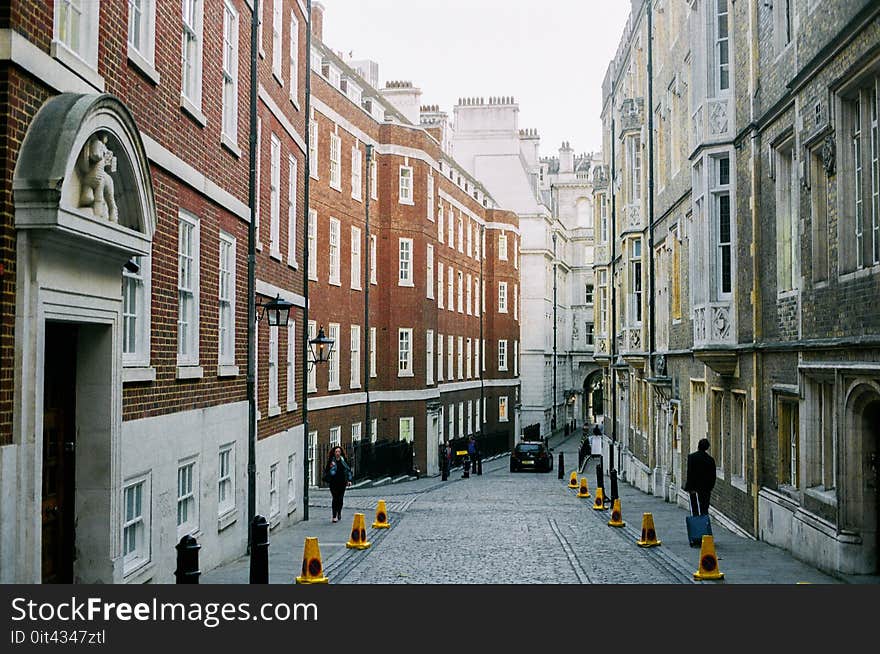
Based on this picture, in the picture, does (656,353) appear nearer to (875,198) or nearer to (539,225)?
(875,198)

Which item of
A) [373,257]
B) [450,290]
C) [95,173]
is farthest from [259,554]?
[450,290]

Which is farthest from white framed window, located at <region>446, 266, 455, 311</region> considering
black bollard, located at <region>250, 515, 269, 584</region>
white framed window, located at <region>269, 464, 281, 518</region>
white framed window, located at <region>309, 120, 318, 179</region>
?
black bollard, located at <region>250, 515, 269, 584</region>

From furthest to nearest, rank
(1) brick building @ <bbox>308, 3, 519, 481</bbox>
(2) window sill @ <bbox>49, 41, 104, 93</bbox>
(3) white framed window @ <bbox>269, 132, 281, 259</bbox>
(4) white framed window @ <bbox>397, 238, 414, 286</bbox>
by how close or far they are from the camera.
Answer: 1. (4) white framed window @ <bbox>397, 238, 414, 286</bbox>
2. (1) brick building @ <bbox>308, 3, 519, 481</bbox>
3. (3) white framed window @ <bbox>269, 132, 281, 259</bbox>
4. (2) window sill @ <bbox>49, 41, 104, 93</bbox>

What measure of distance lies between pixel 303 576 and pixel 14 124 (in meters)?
7.05

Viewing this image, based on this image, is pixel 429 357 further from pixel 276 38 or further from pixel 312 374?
pixel 276 38

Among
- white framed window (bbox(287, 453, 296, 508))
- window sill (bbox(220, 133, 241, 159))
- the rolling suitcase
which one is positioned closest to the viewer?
window sill (bbox(220, 133, 241, 159))

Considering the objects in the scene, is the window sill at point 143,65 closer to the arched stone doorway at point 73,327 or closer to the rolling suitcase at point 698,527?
the arched stone doorway at point 73,327

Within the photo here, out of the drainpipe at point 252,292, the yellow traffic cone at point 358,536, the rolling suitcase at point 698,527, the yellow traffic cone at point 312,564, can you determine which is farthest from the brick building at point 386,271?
the yellow traffic cone at point 312,564

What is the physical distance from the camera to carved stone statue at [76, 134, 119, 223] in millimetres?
8172

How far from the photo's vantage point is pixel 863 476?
39.3ft

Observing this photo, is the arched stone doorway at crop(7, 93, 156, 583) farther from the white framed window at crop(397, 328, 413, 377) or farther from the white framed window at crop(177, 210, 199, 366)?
the white framed window at crop(397, 328, 413, 377)

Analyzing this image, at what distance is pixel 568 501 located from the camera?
2611 cm

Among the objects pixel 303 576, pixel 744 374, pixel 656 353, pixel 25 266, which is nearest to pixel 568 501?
pixel 656 353

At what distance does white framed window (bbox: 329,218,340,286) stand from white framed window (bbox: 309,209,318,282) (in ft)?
5.83
